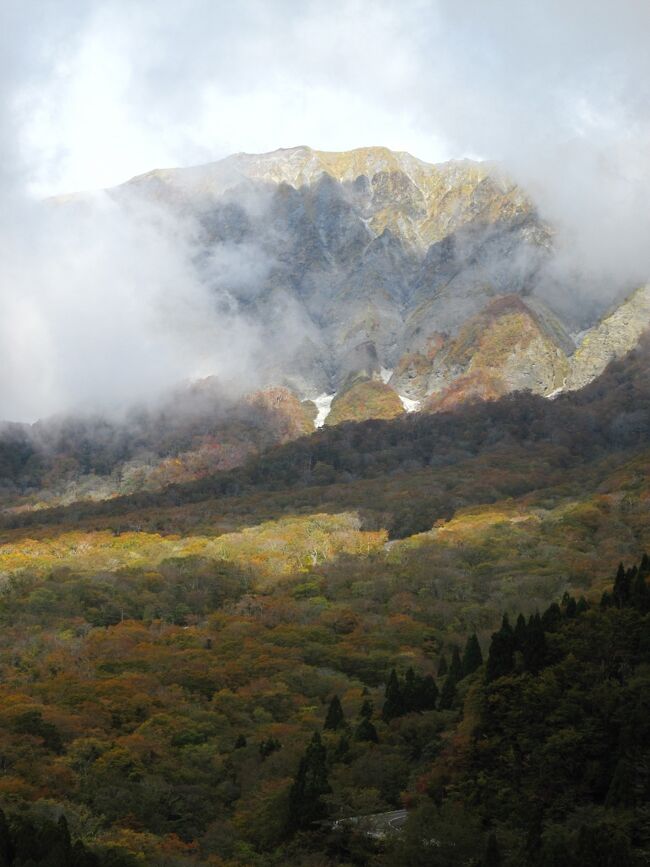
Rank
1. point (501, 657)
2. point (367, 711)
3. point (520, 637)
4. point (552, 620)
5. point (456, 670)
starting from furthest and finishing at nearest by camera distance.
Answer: point (456, 670) < point (367, 711) < point (552, 620) < point (520, 637) < point (501, 657)

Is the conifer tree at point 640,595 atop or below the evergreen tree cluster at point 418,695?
atop

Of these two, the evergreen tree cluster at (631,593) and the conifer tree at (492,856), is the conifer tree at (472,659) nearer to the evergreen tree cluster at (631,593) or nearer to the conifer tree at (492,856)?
the evergreen tree cluster at (631,593)

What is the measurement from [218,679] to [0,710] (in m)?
16.7

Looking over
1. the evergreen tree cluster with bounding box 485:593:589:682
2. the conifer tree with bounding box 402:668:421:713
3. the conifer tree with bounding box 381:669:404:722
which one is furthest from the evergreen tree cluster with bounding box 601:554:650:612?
the conifer tree with bounding box 381:669:404:722

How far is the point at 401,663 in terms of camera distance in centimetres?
8431

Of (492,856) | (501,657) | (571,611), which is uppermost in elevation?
(571,611)

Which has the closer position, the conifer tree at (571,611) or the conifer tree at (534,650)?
the conifer tree at (534,650)

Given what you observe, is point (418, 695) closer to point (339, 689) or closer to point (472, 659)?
point (472, 659)

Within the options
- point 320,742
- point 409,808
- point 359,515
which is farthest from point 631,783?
point 359,515

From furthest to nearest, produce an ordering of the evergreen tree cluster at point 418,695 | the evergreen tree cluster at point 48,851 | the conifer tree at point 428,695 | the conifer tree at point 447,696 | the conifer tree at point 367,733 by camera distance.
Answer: the conifer tree at point 428,695 < the evergreen tree cluster at point 418,695 < the conifer tree at point 447,696 < the conifer tree at point 367,733 < the evergreen tree cluster at point 48,851

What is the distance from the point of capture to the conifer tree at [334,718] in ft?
214

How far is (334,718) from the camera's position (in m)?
65.8

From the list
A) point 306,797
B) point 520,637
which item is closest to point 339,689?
point 520,637

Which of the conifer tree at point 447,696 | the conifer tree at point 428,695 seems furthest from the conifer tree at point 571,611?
the conifer tree at point 428,695
